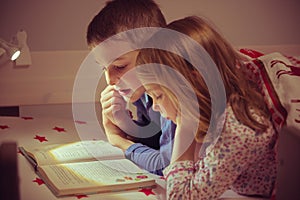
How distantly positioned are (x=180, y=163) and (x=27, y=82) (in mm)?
929

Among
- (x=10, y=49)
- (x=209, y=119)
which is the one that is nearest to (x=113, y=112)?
(x=10, y=49)

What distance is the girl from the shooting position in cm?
110

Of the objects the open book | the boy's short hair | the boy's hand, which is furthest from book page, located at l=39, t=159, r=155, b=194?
the boy's short hair

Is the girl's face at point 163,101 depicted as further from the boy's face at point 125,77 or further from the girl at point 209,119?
the boy's face at point 125,77

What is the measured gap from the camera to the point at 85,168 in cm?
125

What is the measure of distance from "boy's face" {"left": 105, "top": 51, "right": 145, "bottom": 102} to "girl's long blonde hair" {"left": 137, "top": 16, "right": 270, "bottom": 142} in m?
0.34

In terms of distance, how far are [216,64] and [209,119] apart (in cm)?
12

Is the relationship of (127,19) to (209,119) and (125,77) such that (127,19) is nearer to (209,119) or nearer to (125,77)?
(125,77)

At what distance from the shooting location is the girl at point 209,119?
1.10m

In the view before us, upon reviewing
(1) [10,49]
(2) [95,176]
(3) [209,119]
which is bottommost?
(2) [95,176]

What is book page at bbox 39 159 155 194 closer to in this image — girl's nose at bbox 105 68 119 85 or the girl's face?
the girl's face

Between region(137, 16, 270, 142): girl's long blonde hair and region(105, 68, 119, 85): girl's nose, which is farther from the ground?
region(137, 16, 270, 142): girl's long blonde hair

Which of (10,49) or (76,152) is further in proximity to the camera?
(10,49)

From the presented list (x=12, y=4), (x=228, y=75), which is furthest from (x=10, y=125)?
(x=228, y=75)
